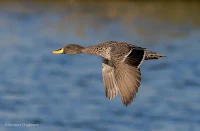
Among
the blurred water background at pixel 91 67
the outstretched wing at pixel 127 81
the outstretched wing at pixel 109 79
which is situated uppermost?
the blurred water background at pixel 91 67

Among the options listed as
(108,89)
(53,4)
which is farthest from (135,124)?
(53,4)

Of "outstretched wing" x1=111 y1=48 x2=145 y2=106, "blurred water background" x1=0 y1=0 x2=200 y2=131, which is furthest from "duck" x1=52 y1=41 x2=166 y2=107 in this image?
"blurred water background" x1=0 y1=0 x2=200 y2=131

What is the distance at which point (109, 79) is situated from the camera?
7723 mm

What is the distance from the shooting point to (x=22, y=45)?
57.4 feet

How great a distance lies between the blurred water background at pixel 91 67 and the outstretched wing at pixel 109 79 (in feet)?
14.8

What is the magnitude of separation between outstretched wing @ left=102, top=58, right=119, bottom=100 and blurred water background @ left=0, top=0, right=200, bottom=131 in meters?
4.50

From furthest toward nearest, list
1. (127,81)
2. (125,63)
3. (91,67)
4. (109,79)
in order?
(91,67) → (109,79) → (125,63) → (127,81)

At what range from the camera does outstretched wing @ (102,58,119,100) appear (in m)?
7.62

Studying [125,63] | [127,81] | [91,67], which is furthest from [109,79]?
[91,67]

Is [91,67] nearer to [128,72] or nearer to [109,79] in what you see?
[109,79]

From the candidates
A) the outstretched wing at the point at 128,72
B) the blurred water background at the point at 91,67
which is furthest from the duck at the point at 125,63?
the blurred water background at the point at 91,67

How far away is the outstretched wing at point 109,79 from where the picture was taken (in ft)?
25.0

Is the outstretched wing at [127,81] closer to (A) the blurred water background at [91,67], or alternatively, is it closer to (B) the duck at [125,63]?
(B) the duck at [125,63]

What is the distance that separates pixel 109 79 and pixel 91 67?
8425 millimetres
